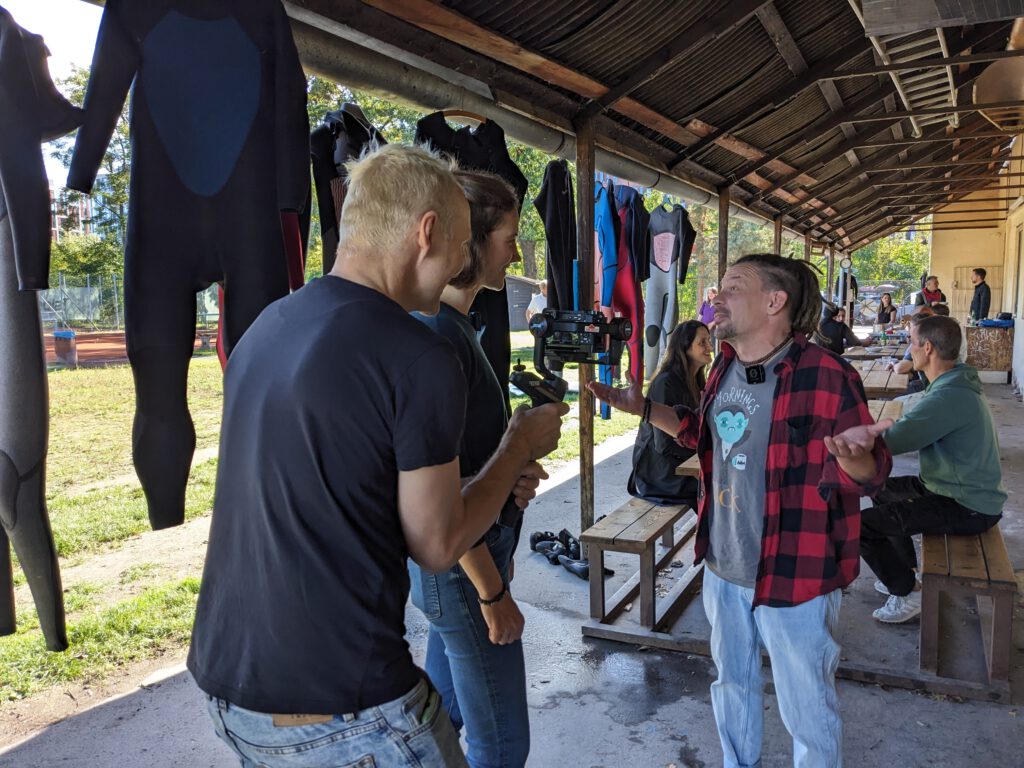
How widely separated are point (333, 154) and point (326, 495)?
6.68 ft

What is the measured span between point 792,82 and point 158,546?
5818mm

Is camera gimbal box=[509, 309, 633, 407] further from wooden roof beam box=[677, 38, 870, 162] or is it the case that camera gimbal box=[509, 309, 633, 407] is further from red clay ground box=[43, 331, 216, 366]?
red clay ground box=[43, 331, 216, 366]

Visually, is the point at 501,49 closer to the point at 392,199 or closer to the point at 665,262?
the point at 392,199

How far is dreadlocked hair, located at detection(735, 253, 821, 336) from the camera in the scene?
2.38 metres

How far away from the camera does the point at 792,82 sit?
5953mm

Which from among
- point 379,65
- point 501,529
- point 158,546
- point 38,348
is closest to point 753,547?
point 501,529

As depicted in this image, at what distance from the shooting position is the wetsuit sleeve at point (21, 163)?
1708 millimetres

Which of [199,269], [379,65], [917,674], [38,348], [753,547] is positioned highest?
[379,65]

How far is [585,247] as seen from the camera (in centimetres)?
461

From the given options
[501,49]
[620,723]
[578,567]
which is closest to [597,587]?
[578,567]

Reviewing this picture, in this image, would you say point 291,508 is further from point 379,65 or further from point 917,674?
point 917,674

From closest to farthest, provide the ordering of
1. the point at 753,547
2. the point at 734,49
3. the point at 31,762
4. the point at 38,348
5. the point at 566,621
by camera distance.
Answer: the point at 38,348
the point at 753,547
the point at 31,762
the point at 566,621
the point at 734,49

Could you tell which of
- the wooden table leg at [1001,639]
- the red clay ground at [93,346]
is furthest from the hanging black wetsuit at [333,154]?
the red clay ground at [93,346]

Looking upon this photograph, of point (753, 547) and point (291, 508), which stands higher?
point (291, 508)
